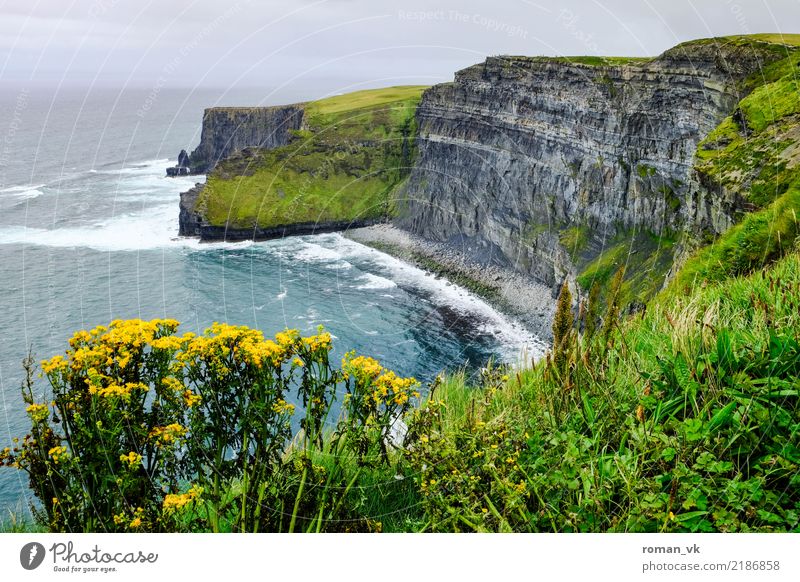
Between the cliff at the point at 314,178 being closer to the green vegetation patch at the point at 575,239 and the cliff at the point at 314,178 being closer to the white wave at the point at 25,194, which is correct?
the white wave at the point at 25,194

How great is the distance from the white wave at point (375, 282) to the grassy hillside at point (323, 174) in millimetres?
28143

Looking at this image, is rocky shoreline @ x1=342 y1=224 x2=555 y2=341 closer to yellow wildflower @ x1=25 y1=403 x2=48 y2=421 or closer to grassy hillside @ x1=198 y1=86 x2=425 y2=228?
grassy hillside @ x1=198 y1=86 x2=425 y2=228

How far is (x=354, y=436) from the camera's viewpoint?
8.51 m

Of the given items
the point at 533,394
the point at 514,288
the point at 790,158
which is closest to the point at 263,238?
the point at 514,288

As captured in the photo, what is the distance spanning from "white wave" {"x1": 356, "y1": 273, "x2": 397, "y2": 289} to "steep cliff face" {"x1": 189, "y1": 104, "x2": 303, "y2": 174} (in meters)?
64.9

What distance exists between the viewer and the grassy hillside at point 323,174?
378 ft

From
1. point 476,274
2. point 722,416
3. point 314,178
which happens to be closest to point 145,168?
point 314,178

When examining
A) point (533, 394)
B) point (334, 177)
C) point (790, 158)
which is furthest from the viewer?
point (334, 177)

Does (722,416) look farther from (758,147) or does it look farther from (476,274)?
(476,274)

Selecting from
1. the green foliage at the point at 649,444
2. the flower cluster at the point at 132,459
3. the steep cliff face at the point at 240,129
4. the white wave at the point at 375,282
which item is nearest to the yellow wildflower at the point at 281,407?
the flower cluster at the point at 132,459

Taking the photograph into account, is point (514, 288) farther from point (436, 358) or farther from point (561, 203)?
point (436, 358)

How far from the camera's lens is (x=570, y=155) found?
277 feet

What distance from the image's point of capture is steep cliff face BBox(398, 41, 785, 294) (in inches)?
2495

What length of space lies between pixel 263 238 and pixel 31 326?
52.9 metres
